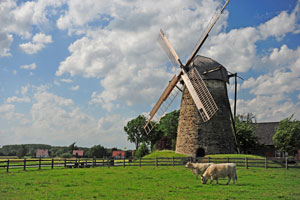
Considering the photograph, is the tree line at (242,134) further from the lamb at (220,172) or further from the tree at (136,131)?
the lamb at (220,172)

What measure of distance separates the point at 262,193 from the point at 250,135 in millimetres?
29908

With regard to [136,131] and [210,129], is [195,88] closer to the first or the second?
[210,129]

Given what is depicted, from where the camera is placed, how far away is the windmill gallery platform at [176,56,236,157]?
29.7 m

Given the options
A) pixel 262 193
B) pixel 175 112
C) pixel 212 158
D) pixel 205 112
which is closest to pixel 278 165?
pixel 212 158

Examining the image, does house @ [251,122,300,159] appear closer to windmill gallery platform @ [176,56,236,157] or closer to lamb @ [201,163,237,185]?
windmill gallery platform @ [176,56,236,157]

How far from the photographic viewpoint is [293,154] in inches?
1634

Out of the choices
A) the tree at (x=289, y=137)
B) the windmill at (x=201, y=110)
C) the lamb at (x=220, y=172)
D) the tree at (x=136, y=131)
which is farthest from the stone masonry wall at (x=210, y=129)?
the tree at (x=136, y=131)

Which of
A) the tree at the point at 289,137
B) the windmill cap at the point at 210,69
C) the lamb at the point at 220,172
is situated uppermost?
the windmill cap at the point at 210,69

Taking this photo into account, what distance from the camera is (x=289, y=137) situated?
122ft

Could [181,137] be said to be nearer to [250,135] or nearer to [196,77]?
[196,77]

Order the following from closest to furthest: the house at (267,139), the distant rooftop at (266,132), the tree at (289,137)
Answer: the tree at (289,137) < the house at (267,139) < the distant rooftop at (266,132)

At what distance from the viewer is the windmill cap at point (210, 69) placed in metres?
30.1

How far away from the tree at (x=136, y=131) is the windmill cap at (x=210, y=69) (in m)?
43.4

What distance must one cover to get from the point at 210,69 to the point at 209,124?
6043 mm
